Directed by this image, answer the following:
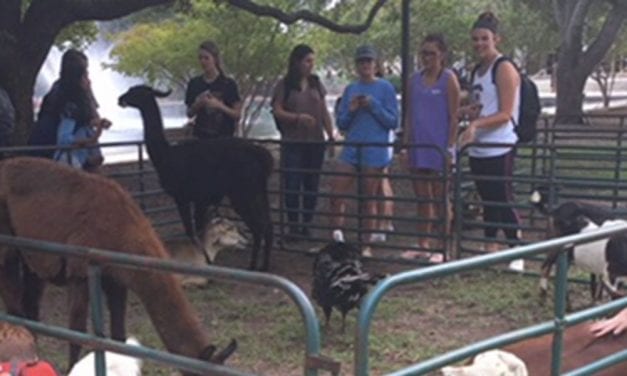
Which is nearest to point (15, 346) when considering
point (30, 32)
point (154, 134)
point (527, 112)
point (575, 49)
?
point (154, 134)

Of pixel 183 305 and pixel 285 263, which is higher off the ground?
pixel 183 305

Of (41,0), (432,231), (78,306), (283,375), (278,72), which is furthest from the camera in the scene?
(278,72)

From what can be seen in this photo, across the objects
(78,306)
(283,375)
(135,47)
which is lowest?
(283,375)

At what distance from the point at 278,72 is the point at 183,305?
1511 cm

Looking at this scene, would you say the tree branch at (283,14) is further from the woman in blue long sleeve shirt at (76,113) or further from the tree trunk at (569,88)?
the tree trunk at (569,88)

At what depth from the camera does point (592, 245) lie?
5848 mm

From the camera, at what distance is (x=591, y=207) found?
19.9 ft

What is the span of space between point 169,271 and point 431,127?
5.08 m

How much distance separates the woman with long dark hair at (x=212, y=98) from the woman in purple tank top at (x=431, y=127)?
1.57m

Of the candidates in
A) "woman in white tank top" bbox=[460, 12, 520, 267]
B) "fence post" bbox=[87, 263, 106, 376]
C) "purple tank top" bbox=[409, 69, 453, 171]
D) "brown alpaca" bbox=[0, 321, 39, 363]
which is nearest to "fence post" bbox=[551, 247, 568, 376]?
"fence post" bbox=[87, 263, 106, 376]

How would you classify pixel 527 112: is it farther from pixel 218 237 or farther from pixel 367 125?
pixel 218 237

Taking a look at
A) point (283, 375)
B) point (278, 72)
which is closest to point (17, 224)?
point (283, 375)

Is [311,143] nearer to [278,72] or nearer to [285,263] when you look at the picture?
[285,263]

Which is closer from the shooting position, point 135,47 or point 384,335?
point 384,335
